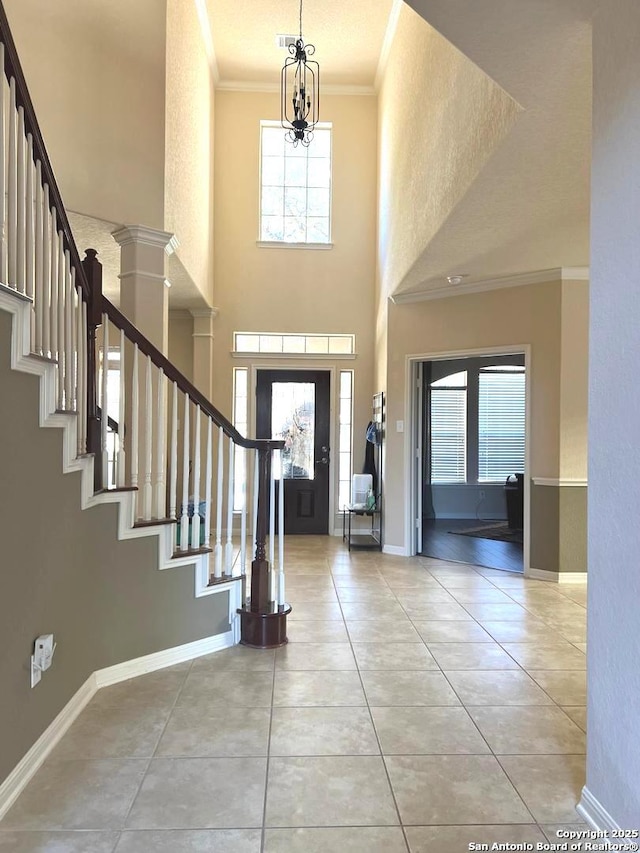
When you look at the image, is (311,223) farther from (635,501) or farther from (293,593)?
(635,501)

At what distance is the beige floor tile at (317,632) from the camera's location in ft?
11.6

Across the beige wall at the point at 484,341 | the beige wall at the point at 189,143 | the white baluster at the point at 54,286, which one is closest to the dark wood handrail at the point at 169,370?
the white baluster at the point at 54,286

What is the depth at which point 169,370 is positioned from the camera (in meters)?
3.12

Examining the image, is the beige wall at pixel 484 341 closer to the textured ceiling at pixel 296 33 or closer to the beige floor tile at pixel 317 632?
the beige floor tile at pixel 317 632

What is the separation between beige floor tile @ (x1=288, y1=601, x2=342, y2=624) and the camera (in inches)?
155

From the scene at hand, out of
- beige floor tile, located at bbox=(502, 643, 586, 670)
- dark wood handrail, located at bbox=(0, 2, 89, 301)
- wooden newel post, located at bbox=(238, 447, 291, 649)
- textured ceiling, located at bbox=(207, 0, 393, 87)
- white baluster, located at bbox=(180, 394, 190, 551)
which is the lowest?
beige floor tile, located at bbox=(502, 643, 586, 670)

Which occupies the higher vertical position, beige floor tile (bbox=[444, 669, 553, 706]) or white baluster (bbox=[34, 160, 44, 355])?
Answer: white baluster (bbox=[34, 160, 44, 355])

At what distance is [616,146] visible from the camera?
1747 millimetres

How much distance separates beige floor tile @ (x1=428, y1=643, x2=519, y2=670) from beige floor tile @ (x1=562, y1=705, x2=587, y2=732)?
472mm

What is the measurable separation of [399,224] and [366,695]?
4.28 metres

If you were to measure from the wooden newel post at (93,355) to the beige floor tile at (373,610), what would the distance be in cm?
204

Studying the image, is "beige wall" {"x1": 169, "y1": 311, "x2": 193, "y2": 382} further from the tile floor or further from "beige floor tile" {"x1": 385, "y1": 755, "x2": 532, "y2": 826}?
"beige floor tile" {"x1": 385, "y1": 755, "x2": 532, "y2": 826}

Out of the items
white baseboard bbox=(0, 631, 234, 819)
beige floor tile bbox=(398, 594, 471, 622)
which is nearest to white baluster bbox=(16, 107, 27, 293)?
white baseboard bbox=(0, 631, 234, 819)

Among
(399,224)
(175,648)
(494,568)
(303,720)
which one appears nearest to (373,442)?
(494,568)
